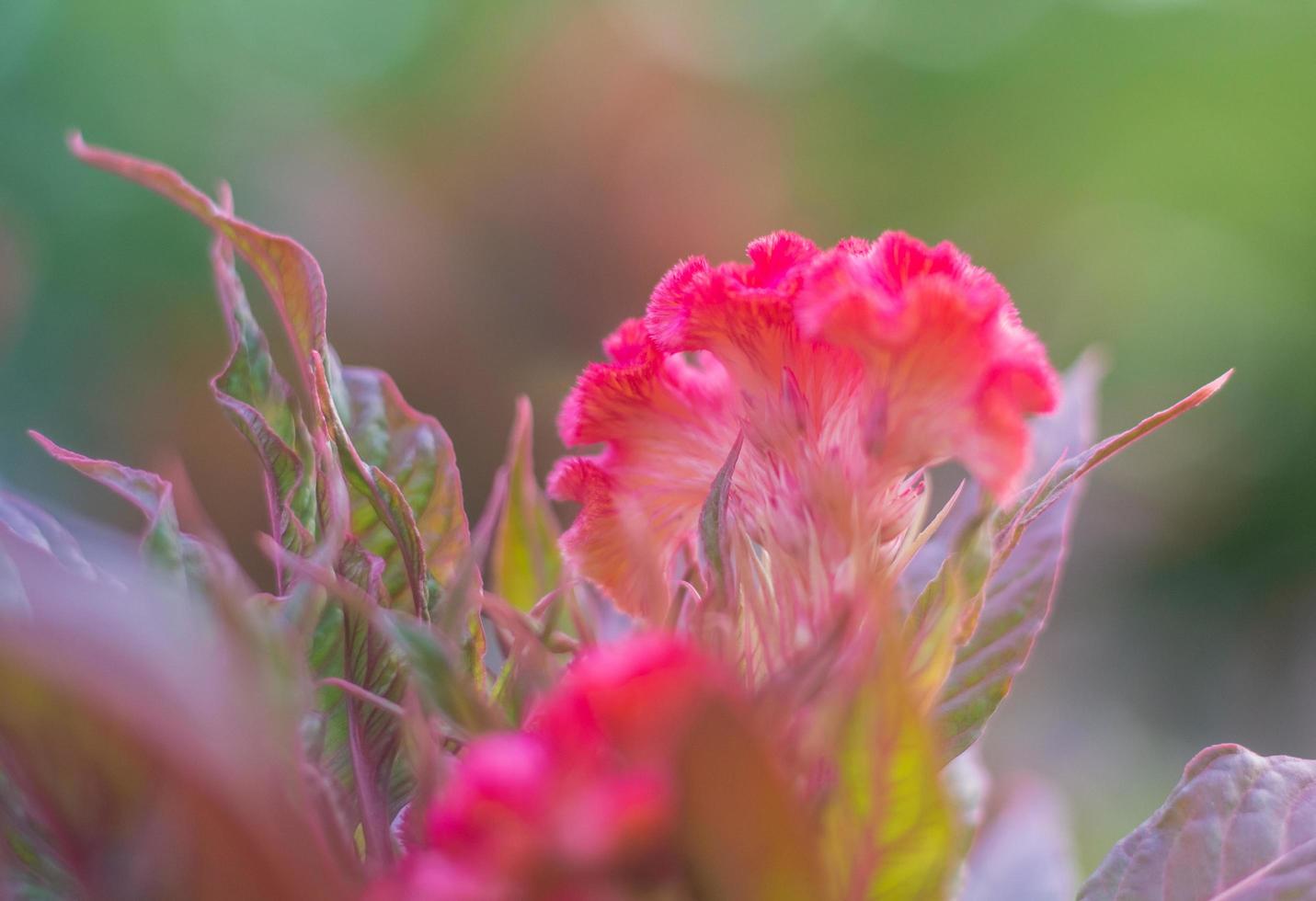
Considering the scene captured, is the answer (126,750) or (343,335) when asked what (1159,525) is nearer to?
(343,335)

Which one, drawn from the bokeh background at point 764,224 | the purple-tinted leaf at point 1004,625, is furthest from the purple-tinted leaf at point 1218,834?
the bokeh background at point 764,224

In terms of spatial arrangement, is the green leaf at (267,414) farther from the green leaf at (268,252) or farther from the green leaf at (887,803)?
the green leaf at (887,803)

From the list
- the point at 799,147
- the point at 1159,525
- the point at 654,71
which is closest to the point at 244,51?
the point at 654,71

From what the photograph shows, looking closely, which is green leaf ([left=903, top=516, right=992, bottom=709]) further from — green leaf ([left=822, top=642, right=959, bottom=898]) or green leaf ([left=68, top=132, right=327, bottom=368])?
green leaf ([left=68, top=132, right=327, bottom=368])

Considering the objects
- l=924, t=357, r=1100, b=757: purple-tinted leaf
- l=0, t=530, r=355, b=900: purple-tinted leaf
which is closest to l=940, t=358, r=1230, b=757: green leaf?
l=924, t=357, r=1100, b=757: purple-tinted leaf

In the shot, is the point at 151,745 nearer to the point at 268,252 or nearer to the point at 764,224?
the point at 268,252

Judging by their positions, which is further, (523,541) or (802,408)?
(523,541)

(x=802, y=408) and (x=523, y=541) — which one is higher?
(x=523, y=541)

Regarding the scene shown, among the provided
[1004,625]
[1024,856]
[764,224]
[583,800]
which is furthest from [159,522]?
[764,224]
